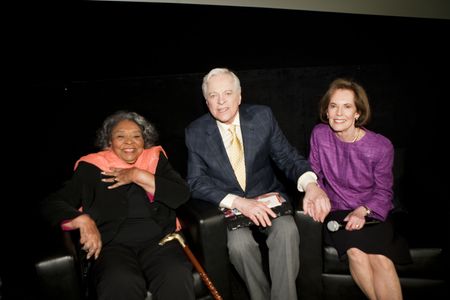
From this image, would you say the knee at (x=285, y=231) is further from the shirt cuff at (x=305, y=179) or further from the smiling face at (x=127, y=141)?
the smiling face at (x=127, y=141)

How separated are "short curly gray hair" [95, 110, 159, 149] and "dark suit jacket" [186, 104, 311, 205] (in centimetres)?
27

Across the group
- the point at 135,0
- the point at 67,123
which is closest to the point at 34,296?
the point at 67,123

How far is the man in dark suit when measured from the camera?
1.78 meters

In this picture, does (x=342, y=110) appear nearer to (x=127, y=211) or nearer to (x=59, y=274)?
(x=127, y=211)

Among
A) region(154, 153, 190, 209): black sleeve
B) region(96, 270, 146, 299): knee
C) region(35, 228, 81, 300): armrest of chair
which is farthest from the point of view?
region(154, 153, 190, 209): black sleeve

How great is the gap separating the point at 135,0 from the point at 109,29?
298 mm

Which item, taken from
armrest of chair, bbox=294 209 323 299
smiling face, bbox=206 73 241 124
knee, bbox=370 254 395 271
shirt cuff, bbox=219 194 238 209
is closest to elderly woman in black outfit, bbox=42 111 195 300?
shirt cuff, bbox=219 194 238 209

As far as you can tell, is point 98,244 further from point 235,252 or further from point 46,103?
point 46,103

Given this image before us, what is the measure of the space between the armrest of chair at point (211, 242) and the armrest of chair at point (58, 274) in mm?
600

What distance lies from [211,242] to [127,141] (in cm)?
82

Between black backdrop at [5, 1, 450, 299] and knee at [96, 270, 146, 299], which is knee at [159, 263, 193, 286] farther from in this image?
black backdrop at [5, 1, 450, 299]

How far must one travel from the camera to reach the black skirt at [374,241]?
66.6 inches

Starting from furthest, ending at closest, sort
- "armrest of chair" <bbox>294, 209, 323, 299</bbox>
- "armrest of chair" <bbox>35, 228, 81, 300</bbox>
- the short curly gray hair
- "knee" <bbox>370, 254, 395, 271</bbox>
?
the short curly gray hair, "armrest of chair" <bbox>294, 209, 323, 299</bbox>, "knee" <bbox>370, 254, 395, 271</bbox>, "armrest of chair" <bbox>35, 228, 81, 300</bbox>

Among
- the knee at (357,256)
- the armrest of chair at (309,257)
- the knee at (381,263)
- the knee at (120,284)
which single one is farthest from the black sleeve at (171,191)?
the knee at (381,263)
